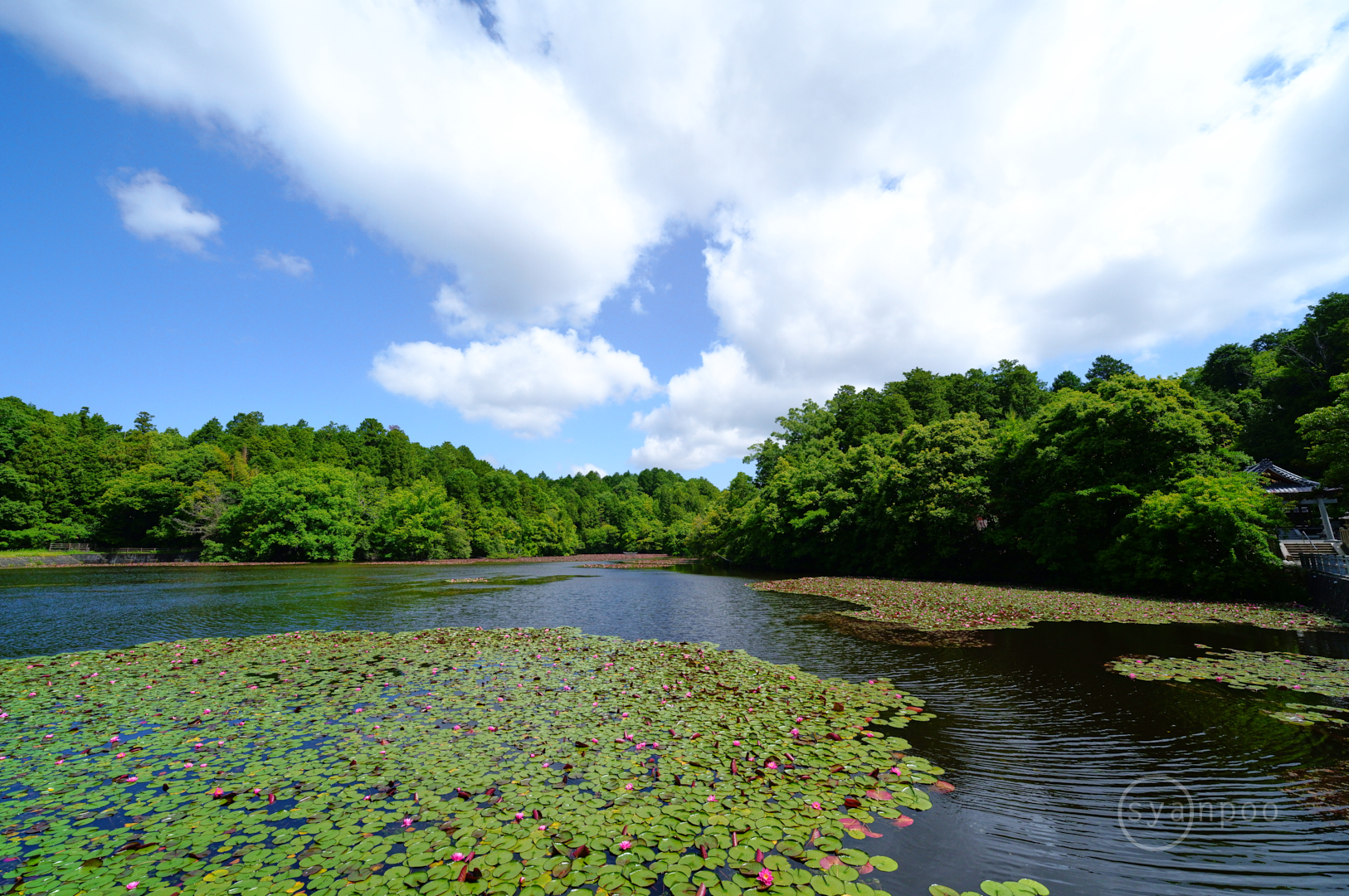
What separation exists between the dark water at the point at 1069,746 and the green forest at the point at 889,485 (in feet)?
35.3

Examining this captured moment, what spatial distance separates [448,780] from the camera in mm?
6633

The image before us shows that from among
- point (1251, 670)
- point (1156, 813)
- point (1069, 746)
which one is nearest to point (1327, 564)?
point (1251, 670)

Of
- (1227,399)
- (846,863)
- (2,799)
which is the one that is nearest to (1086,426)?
(846,863)

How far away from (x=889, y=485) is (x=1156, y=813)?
33240 millimetres

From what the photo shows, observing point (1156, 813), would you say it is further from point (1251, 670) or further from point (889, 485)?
point (889, 485)

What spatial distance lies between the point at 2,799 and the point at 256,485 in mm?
66598

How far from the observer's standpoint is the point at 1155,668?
11750 millimetres

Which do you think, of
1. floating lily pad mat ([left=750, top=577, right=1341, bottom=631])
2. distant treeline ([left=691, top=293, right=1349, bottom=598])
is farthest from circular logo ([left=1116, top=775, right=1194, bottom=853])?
distant treeline ([left=691, top=293, right=1349, bottom=598])

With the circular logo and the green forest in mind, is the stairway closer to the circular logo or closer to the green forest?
the green forest

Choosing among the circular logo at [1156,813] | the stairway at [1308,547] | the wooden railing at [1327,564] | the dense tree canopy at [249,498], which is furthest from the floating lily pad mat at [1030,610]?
the dense tree canopy at [249,498]

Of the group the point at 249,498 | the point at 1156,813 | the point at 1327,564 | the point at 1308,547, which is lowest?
the point at 1156,813

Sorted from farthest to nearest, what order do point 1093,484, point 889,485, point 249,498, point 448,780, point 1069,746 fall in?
point 249,498
point 889,485
point 1093,484
point 1069,746
point 448,780

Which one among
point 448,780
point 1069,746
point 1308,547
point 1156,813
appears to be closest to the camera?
point 1156,813

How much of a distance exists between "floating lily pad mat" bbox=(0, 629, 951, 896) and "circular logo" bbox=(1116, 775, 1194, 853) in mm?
1911
